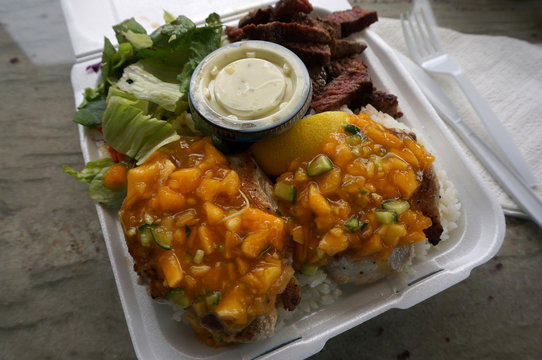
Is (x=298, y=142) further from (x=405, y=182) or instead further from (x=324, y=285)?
(x=324, y=285)

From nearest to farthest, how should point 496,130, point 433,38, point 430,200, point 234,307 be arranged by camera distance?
point 234,307, point 430,200, point 496,130, point 433,38

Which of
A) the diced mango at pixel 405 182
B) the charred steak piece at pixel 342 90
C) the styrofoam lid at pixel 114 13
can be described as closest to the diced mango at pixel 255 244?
the diced mango at pixel 405 182

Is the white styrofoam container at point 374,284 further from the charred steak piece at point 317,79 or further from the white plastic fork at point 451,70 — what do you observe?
the white plastic fork at point 451,70

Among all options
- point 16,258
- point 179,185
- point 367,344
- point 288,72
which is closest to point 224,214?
A: point 179,185

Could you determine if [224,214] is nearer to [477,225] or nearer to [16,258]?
[477,225]

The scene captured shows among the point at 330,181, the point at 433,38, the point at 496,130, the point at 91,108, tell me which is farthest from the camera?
the point at 433,38

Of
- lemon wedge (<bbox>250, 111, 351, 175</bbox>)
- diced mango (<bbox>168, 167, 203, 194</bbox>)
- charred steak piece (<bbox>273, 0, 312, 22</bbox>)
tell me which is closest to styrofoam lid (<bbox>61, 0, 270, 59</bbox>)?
charred steak piece (<bbox>273, 0, 312, 22</bbox>)

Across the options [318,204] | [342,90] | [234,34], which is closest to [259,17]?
[234,34]

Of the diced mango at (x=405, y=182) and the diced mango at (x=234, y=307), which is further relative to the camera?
the diced mango at (x=405, y=182)
